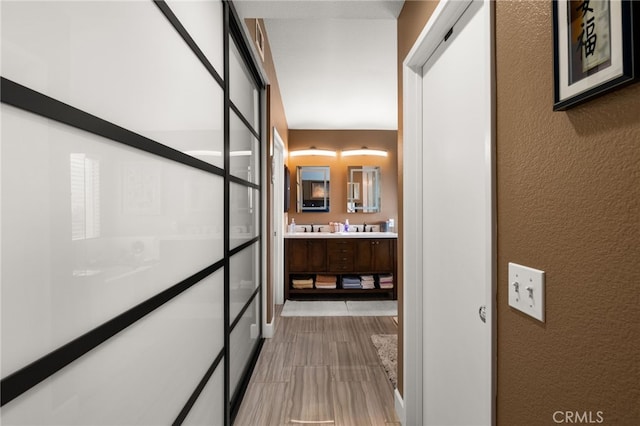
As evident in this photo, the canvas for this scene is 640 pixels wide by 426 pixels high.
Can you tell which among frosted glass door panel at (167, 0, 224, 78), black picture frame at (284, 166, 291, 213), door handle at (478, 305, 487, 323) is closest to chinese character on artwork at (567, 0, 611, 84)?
door handle at (478, 305, 487, 323)

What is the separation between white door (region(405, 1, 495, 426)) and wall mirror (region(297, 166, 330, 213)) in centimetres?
342

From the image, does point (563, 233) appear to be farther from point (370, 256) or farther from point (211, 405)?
point (370, 256)

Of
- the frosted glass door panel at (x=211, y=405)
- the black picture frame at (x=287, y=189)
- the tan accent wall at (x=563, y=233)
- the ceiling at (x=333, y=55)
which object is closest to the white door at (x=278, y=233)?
the black picture frame at (x=287, y=189)

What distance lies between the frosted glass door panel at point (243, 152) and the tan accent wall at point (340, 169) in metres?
2.40

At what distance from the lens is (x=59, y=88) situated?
0.57 m

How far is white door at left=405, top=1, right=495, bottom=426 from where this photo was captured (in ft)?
3.14

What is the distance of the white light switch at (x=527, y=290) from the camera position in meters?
0.73

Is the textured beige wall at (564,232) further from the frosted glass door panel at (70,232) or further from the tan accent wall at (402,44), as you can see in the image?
the frosted glass door panel at (70,232)

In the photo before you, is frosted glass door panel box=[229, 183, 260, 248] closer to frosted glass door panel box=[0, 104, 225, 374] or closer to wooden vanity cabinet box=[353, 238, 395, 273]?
frosted glass door panel box=[0, 104, 225, 374]

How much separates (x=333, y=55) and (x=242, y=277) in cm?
221

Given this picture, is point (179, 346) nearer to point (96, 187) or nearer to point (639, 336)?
point (96, 187)

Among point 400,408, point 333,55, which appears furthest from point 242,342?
point 333,55

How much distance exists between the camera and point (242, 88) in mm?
2143

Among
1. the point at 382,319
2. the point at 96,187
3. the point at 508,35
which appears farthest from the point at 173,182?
the point at 382,319
